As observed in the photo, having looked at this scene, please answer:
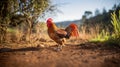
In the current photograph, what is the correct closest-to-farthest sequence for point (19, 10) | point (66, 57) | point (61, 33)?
1. point (66, 57)
2. point (61, 33)
3. point (19, 10)

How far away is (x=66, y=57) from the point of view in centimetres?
578

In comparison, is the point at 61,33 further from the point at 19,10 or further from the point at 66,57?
the point at 19,10

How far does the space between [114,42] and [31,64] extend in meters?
3.15

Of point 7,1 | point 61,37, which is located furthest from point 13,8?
point 61,37

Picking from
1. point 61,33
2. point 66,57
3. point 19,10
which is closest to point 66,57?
point 66,57

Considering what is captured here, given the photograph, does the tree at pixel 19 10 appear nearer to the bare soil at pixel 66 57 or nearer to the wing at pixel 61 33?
the bare soil at pixel 66 57

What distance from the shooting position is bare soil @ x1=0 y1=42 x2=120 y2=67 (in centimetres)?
527

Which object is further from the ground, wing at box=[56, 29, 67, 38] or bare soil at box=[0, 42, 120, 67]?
wing at box=[56, 29, 67, 38]

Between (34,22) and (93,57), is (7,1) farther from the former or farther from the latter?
(93,57)

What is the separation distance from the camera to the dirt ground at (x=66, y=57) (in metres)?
5.27

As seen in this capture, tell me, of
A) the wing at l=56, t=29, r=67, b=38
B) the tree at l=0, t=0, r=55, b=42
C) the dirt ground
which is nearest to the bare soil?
the dirt ground

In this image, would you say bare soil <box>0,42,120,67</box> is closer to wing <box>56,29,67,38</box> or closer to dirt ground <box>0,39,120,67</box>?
dirt ground <box>0,39,120,67</box>

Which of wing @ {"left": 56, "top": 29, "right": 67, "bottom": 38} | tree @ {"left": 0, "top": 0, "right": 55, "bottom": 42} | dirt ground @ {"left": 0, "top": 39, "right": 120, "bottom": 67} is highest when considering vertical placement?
tree @ {"left": 0, "top": 0, "right": 55, "bottom": 42}

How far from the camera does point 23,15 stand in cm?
962
